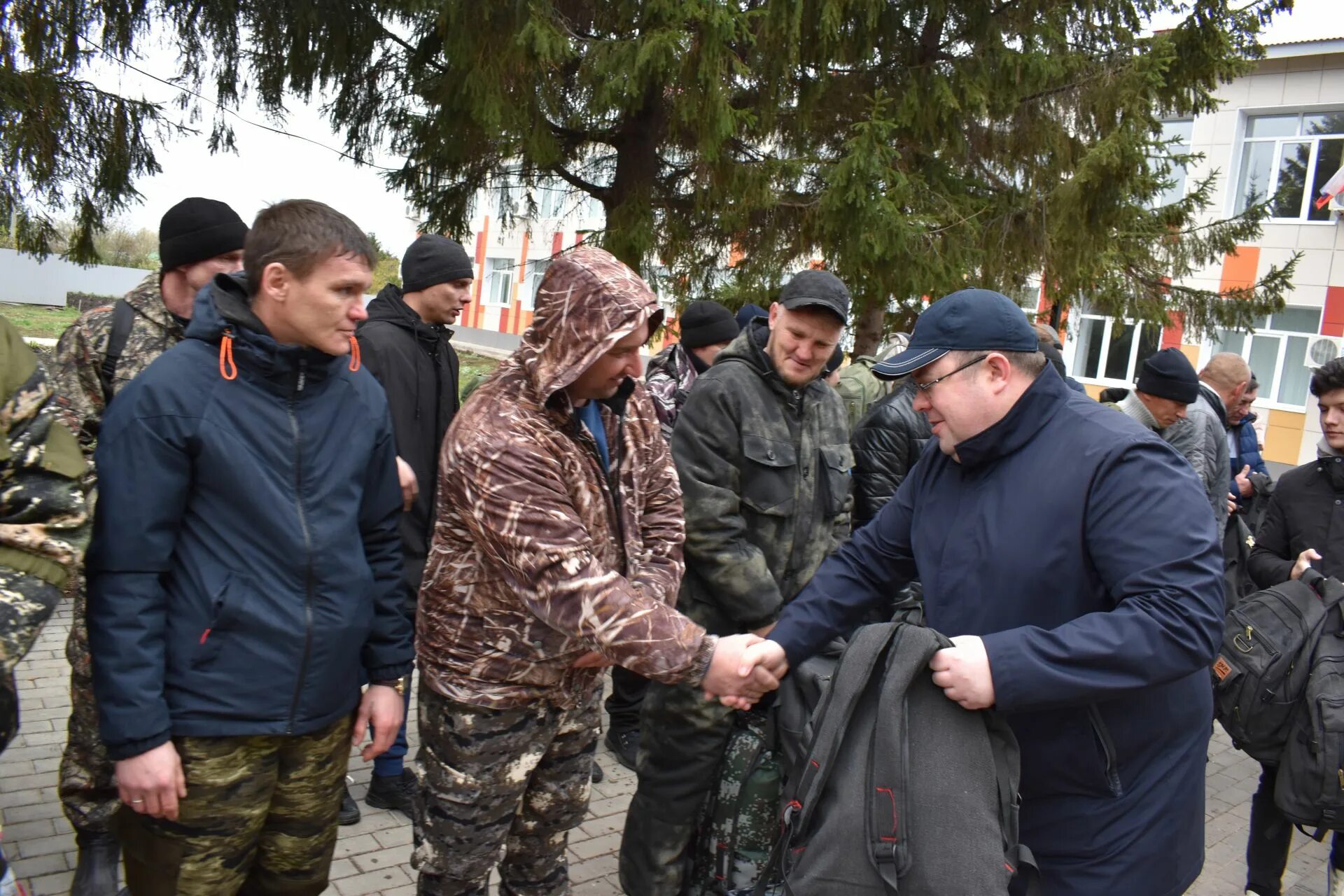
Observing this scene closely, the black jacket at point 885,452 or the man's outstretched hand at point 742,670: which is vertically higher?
the black jacket at point 885,452

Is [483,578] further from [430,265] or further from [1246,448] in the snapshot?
[1246,448]

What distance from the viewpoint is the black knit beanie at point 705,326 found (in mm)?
5406

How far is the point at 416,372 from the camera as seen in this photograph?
3877 millimetres

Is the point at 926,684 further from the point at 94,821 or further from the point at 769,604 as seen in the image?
the point at 94,821

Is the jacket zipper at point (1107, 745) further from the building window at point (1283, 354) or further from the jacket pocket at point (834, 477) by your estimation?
the building window at point (1283, 354)

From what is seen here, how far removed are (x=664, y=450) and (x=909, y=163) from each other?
19.2ft

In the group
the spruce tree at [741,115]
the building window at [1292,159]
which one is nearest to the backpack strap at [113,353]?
the spruce tree at [741,115]

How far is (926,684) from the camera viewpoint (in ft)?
6.54

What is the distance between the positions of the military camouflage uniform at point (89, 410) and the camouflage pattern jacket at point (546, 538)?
3.60 feet

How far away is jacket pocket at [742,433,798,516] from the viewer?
3.35 m

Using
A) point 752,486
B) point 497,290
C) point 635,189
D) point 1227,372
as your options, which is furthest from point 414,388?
point 497,290

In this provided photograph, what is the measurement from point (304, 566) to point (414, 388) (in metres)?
1.73

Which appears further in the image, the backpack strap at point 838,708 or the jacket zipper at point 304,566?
the jacket zipper at point 304,566

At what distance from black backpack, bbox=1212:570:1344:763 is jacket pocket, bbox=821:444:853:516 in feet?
4.43
